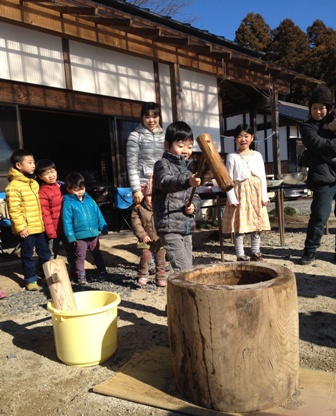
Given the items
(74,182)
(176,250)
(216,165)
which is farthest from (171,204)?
A: (74,182)

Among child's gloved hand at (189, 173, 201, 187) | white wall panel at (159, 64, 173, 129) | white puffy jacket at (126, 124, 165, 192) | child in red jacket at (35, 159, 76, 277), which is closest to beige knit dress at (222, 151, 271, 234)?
white puffy jacket at (126, 124, 165, 192)

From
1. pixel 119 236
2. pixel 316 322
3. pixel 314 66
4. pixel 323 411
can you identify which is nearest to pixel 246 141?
pixel 316 322

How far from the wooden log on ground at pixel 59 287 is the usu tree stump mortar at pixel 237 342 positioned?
0.88 metres

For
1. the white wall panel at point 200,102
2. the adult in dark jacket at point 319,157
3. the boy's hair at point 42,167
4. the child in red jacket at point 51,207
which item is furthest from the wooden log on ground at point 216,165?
the white wall panel at point 200,102

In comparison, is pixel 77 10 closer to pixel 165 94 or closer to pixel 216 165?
pixel 165 94

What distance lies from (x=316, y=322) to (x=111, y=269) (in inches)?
111

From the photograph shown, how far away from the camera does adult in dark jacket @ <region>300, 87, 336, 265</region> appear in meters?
4.12

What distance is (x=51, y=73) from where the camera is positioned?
606cm

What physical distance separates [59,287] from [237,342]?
4.13 feet

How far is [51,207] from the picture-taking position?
443cm

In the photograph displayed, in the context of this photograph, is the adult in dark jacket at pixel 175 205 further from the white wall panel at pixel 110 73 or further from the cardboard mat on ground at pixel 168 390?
the white wall panel at pixel 110 73

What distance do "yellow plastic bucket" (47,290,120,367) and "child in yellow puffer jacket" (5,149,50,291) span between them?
6.12ft

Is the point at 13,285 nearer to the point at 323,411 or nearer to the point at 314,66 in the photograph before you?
the point at 323,411

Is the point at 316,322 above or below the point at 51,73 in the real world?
below
